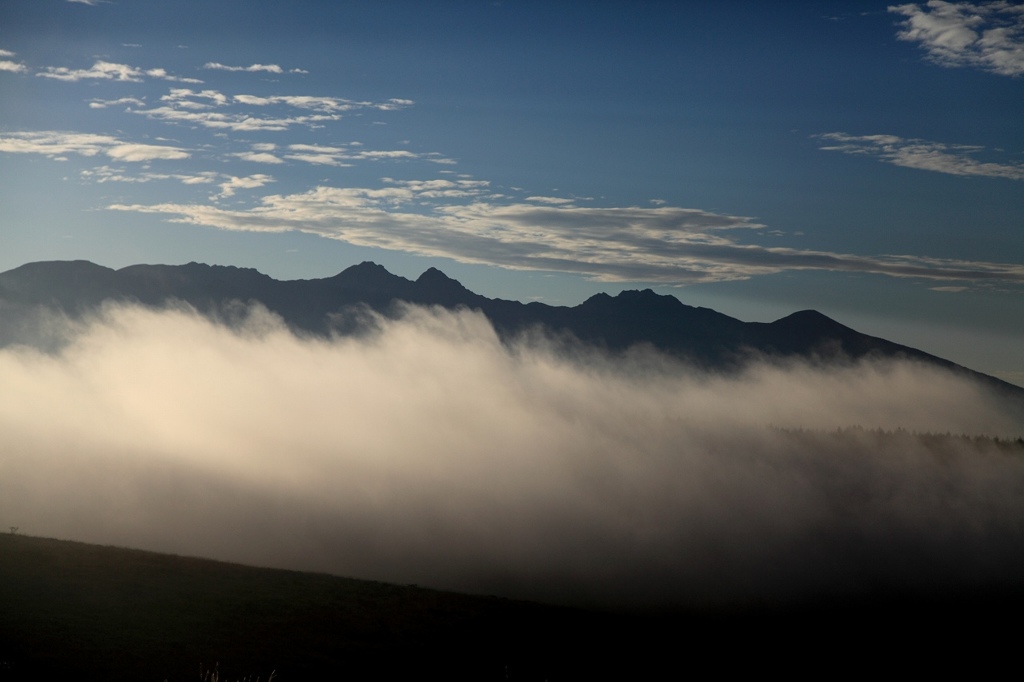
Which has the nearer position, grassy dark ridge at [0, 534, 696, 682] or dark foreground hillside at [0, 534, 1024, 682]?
grassy dark ridge at [0, 534, 696, 682]

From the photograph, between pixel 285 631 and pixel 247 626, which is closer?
pixel 247 626

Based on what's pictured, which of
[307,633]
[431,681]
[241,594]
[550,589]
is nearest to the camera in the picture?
[431,681]

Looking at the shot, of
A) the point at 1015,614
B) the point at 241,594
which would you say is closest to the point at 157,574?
the point at 241,594

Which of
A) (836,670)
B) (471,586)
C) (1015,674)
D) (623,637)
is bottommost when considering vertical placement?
(471,586)

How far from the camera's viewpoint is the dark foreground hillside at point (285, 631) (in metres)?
43.2

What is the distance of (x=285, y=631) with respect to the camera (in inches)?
2089

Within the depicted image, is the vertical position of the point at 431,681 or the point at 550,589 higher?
the point at 431,681

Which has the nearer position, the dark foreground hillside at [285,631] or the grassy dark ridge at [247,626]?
the grassy dark ridge at [247,626]

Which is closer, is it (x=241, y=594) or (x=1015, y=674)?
(x=241, y=594)

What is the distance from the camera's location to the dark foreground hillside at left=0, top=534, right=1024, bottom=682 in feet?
142

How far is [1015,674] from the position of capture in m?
110

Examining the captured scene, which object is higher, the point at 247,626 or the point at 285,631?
the point at 247,626

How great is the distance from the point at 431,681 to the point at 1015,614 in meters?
149

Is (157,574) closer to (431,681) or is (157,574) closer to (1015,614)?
(431,681)
